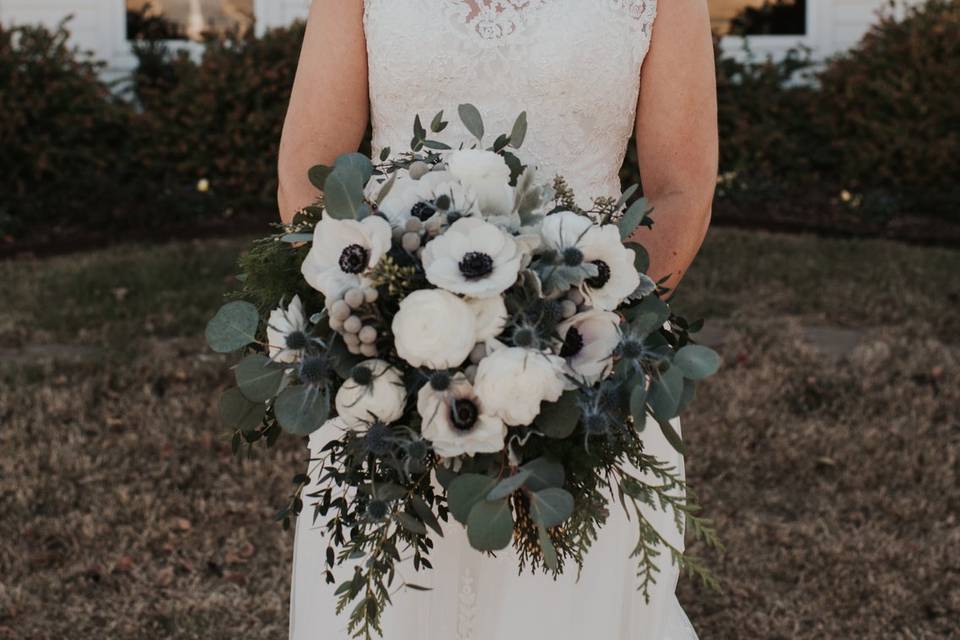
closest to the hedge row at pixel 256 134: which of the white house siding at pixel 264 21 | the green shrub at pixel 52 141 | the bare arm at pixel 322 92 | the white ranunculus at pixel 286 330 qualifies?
the green shrub at pixel 52 141

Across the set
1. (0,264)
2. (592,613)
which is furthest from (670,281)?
(0,264)

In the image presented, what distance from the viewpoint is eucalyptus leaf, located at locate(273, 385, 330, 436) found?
1.55 m

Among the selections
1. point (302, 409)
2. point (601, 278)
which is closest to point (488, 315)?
point (601, 278)

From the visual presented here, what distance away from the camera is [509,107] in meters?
2.20

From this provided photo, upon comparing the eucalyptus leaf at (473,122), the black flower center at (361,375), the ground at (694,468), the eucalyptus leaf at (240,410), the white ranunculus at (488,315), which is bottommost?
the ground at (694,468)

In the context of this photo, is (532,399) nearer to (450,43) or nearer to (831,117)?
(450,43)

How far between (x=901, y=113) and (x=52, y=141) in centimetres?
672

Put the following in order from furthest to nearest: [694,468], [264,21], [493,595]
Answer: [264,21] < [694,468] < [493,595]

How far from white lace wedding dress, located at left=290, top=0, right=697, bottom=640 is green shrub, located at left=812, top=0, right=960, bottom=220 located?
7.70 meters

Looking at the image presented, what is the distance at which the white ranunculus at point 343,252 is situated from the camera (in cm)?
154

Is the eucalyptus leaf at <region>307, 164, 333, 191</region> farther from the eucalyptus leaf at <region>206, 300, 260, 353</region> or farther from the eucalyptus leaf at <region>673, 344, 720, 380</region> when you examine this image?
the eucalyptus leaf at <region>673, 344, 720, 380</region>

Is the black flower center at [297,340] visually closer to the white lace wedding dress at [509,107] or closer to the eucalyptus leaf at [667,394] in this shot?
the eucalyptus leaf at [667,394]

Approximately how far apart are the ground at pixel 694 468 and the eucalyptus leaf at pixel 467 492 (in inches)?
100

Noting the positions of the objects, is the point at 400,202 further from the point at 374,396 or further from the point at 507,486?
the point at 507,486
